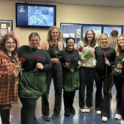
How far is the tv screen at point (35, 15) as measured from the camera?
5727 millimetres

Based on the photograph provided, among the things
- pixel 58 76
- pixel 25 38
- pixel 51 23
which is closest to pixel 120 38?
pixel 58 76

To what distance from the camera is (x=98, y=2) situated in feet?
19.4

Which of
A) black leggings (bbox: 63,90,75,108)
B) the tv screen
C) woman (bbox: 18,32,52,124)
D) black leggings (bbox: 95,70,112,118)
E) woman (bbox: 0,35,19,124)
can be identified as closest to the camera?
woman (bbox: 0,35,19,124)

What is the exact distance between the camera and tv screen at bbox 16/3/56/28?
5.73 metres

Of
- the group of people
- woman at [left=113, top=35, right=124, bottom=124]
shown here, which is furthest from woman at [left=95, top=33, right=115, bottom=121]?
woman at [left=113, top=35, right=124, bottom=124]

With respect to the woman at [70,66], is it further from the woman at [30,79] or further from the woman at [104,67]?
the woman at [30,79]

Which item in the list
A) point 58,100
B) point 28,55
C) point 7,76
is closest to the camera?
point 7,76

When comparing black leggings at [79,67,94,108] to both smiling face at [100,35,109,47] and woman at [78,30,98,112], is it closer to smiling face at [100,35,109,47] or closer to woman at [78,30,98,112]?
woman at [78,30,98,112]

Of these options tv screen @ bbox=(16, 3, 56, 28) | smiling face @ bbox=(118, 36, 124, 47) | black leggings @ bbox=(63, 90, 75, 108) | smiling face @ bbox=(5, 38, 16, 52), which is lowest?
black leggings @ bbox=(63, 90, 75, 108)

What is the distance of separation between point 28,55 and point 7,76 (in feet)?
1.34

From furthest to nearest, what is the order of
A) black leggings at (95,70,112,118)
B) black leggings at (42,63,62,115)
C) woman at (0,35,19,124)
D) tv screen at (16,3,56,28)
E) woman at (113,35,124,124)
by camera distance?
tv screen at (16,3,56,28), black leggings at (95,70,112,118), black leggings at (42,63,62,115), woman at (113,35,124,124), woman at (0,35,19,124)

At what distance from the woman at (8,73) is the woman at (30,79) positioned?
4.5 inches

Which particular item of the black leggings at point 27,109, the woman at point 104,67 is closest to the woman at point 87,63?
the woman at point 104,67

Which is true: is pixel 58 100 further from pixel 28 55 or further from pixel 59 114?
pixel 28 55
